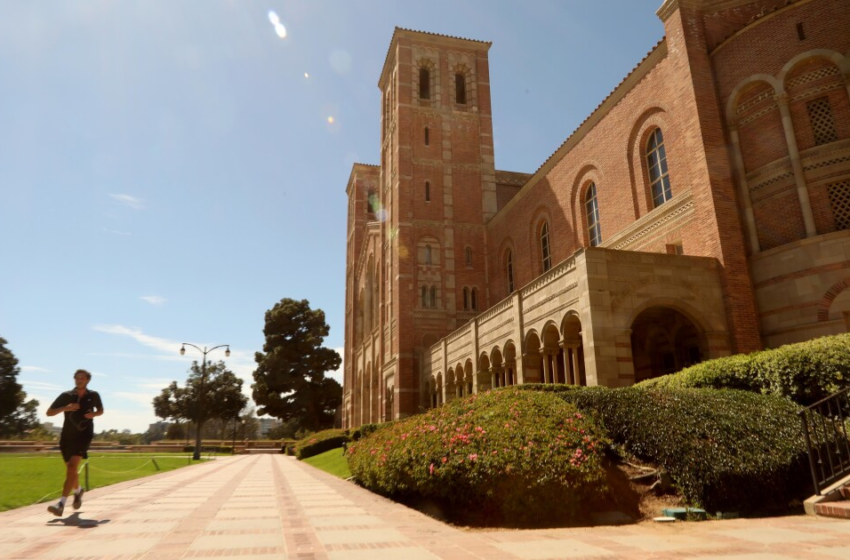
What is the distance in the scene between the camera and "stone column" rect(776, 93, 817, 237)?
50.0 ft

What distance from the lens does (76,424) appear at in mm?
7523

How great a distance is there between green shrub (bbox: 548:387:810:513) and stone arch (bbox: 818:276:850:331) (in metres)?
6.60

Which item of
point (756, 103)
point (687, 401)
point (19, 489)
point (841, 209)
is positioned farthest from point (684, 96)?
point (19, 489)

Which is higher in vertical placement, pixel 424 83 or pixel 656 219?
pixel 424 83

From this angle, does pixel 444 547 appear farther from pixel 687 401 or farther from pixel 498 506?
pixel 687 401

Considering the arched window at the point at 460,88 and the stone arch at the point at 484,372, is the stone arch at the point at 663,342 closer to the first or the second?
the stone arch at the point at 484,372

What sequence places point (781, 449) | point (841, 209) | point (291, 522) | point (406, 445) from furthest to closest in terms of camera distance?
point (841, 209), point (406, 445), point (781, 449), point (291, 522)

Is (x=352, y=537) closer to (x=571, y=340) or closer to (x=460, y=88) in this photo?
(x=571, y=340)

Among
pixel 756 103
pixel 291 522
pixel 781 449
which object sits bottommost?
pixel 291 522

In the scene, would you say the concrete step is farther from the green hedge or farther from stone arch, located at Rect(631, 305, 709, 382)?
stone arch, located at Rect(631, 305, 709, 382)

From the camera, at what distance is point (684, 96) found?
712 inches

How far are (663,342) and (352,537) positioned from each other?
1647 centimetres

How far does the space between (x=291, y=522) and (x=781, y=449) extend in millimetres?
6965

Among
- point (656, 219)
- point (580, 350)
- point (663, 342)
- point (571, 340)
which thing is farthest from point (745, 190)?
point (580, 350)
